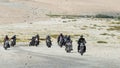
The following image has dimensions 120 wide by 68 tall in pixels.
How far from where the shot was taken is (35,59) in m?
30.5

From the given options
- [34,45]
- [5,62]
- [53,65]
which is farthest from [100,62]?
[34,45]

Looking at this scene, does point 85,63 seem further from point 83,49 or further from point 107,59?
point 83,49

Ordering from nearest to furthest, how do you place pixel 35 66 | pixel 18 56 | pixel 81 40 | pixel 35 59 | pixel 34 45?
pixel 35 66 → pixel 35 59 → pixel 18 56 → pixel 81 40 → pixel 34 45

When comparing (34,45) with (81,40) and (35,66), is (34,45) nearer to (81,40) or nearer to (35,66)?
(81,40)

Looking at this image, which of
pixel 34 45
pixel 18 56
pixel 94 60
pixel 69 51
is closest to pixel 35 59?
pixel 18 56

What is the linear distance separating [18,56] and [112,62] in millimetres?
8156

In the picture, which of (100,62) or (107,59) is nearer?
(100,62)

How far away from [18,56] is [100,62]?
732 centimetres

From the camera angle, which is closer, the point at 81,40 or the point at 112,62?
the point at 112,62

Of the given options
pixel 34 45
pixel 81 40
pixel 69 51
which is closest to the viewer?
pixel 81 40

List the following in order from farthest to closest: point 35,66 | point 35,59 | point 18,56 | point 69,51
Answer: point 69,51 → point 18,56 → point 35,59 → point 35,66

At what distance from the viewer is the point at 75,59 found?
3131cm

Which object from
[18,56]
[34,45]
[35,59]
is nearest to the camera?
[35,59]

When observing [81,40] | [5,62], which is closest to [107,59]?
[81,40]
